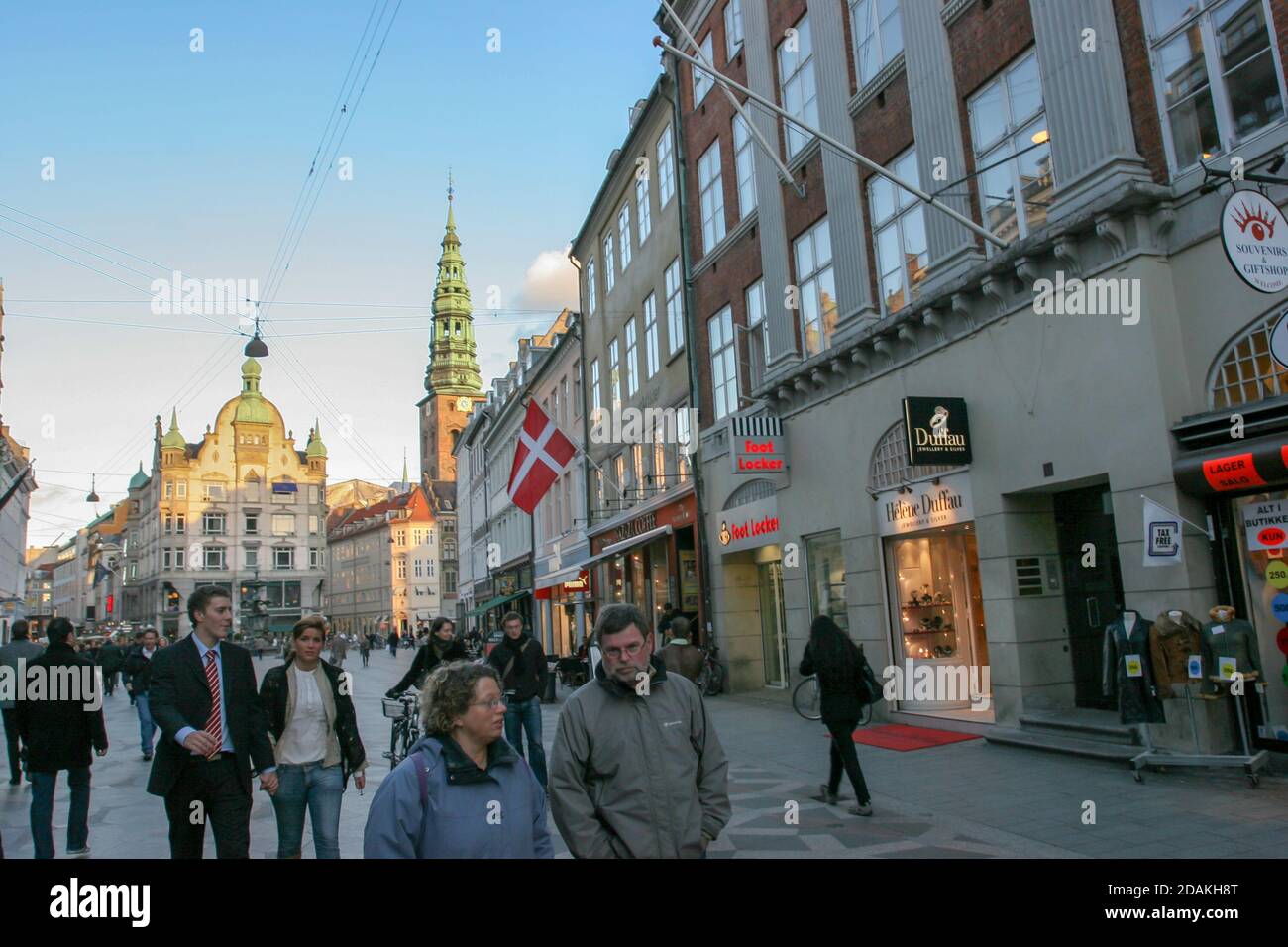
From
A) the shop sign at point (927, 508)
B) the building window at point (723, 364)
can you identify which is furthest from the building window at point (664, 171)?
the shop sign at point (927, 508)

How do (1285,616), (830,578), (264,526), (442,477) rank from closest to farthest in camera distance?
(1285,616)
(830,578)
(264,526)
(442,477)

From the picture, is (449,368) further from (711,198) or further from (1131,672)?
(1131,672)

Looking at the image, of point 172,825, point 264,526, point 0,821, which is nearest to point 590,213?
point 0,821

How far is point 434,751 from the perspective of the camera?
326 centimetres

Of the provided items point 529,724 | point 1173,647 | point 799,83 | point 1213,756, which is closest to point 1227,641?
point 1173,647

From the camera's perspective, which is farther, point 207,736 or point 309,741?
point 309,741

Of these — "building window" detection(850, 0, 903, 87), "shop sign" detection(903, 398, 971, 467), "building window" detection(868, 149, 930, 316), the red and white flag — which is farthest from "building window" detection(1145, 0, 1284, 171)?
the red and white flag

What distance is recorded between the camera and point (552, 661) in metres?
28.8

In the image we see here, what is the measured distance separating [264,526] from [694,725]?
10009 cm

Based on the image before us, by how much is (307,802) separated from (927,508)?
10317mm

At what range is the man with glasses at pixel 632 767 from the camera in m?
3.80

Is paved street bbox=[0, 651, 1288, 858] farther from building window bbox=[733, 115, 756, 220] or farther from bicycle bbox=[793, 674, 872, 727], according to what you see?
building window bbox=[733, 115, 756, 220]

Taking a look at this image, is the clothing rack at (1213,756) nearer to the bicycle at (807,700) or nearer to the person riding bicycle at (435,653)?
the bicycle at (807,700)
